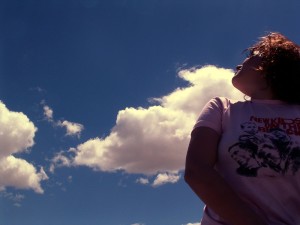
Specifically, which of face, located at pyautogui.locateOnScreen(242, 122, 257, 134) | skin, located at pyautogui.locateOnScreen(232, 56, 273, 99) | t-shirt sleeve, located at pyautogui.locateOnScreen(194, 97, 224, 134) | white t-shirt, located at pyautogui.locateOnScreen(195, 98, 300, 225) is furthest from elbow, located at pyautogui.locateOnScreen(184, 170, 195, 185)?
skin, located at pyautogui.locateOnScreen(232, 56, 273, 99)

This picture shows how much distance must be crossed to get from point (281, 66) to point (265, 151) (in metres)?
1.32

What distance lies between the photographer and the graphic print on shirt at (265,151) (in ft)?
13.2

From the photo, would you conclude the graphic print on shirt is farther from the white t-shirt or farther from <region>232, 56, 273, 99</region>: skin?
<region>232, 56, 273, 99</region>: skin

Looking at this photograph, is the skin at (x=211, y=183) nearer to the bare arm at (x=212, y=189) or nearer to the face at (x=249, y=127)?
the bare arm at (x=212, y=189)

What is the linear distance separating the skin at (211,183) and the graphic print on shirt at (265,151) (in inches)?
9.3

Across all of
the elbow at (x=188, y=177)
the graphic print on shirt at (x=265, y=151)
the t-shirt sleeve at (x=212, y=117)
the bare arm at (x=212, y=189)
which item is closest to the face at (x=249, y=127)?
the graphic print on shirt at (x=265, y=151)

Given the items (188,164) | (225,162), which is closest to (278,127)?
(225,162)

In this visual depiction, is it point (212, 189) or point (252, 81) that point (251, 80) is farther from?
point (212, 189)

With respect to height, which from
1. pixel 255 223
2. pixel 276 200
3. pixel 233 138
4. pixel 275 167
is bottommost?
pixel 255 223

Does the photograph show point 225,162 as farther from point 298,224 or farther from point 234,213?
point 298,224

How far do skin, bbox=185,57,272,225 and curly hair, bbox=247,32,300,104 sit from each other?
1.09 meters

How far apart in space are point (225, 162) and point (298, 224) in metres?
0.85

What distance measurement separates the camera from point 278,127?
435 centimetres

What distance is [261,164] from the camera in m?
4.02
